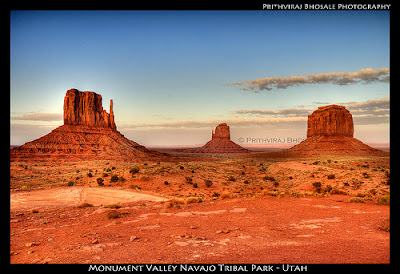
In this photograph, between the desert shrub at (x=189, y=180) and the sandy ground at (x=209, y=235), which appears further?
the desert shrub at (x=189, y=180)

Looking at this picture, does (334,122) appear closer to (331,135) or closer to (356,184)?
(331,135)

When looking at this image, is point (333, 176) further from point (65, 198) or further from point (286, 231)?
point (65, 198)

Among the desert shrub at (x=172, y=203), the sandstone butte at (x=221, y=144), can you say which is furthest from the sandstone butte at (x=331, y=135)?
the desert shrub at (x=172, y=203)

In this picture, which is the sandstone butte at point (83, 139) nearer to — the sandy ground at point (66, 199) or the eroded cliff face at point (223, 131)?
the sandy ground at point (66, 199)

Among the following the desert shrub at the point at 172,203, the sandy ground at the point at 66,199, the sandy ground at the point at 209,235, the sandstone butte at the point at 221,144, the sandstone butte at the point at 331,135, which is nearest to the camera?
the sandy ground at the point at 209,235
